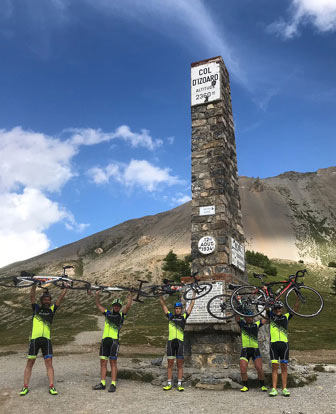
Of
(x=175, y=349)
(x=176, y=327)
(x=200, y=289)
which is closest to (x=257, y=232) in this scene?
(x=200, y=289)

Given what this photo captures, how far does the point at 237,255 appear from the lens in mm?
15781

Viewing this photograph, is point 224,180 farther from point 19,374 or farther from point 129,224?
point 129,224

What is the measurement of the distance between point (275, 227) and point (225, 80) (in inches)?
4935

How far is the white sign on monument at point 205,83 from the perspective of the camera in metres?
17.1

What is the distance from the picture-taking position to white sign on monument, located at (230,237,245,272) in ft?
49.9

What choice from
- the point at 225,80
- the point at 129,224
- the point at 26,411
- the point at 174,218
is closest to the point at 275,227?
the point at 174,218

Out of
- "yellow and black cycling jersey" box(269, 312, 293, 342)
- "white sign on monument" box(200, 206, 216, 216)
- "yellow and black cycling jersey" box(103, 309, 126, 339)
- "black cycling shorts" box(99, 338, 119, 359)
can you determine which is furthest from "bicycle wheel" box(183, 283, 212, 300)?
"white sign on monument" box(200, 206, 216, 216)

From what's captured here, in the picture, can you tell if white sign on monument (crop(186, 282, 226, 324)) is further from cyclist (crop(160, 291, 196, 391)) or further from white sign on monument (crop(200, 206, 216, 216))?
white sign on monument (crop(200, 206, 216, 216))

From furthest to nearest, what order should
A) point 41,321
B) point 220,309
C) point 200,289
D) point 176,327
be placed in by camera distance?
point 220,309 → point 200,289 → point 176,327 → point 41,321

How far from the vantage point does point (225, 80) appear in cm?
1795

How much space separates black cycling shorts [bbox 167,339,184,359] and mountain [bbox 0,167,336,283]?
75881 mm

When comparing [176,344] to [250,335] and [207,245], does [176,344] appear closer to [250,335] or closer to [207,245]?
[250,335]

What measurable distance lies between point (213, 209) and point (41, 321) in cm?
811

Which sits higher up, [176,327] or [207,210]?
[207,210]
